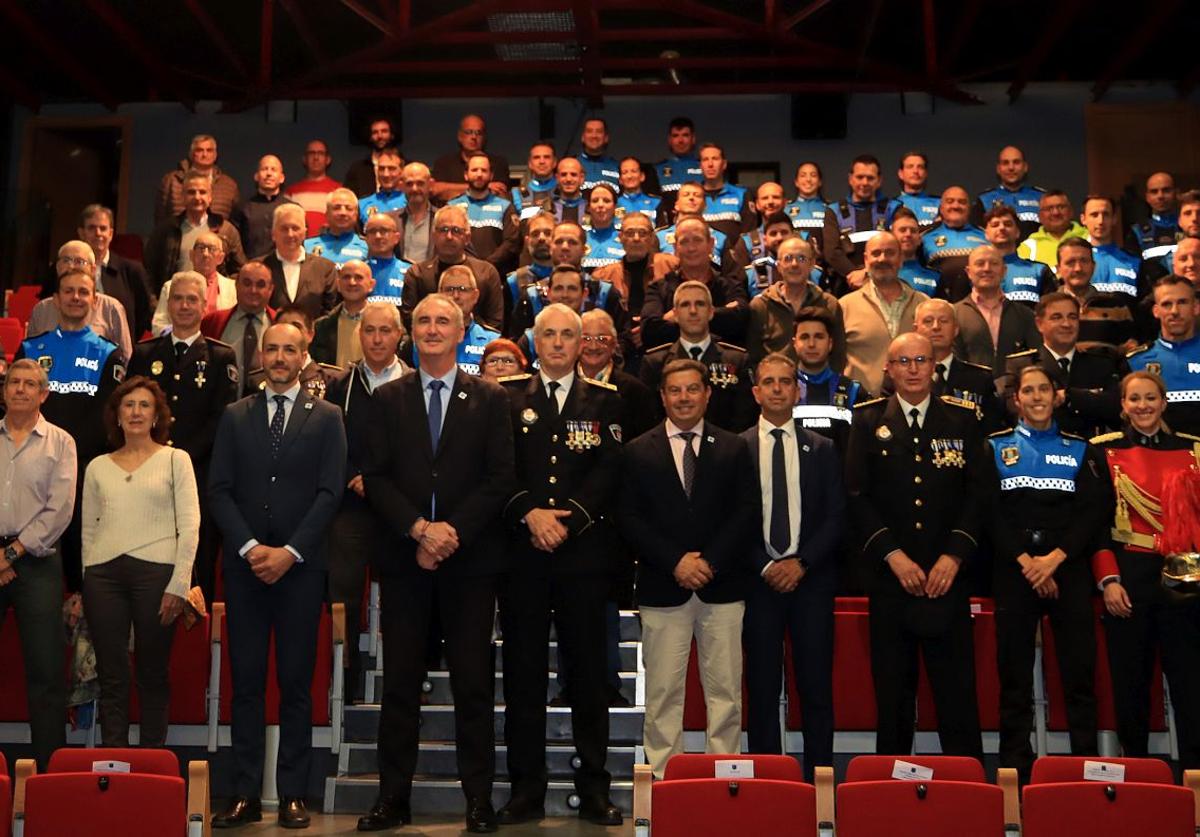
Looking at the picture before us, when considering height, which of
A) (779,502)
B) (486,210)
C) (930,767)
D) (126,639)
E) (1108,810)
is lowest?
(1108,810)

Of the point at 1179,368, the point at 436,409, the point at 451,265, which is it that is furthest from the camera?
the point at 451,265

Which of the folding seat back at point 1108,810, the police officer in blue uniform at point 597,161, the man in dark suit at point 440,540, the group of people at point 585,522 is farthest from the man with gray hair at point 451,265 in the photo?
the folding seat back at point 1108,810

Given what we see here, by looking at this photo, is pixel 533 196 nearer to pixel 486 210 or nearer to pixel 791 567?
pixel 486 210

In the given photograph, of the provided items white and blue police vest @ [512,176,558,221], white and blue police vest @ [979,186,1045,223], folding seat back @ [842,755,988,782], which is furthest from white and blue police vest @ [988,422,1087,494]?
white and blue police vest @ [979,186,1045,223]

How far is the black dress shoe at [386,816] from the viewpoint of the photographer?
4.95 meters

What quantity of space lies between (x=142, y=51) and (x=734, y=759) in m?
10.6

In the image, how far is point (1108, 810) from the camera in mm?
3902

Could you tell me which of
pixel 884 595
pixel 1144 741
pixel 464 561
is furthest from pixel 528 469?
pixel 1144 741

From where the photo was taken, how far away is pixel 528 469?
5.42 meters

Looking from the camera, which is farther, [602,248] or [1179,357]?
[602,248]

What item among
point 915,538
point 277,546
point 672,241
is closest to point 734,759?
point 915,538

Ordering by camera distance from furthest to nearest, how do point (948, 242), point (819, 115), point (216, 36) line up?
1. point (819, 115)
2. point (216, 36)
3. point (948, 242)

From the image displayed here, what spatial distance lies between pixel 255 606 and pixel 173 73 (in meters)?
9.53

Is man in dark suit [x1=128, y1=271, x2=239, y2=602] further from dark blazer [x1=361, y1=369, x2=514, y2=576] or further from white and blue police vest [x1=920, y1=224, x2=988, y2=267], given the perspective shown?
white and blue police vest [x1=920, y1=224, x2=988, y2=267]
